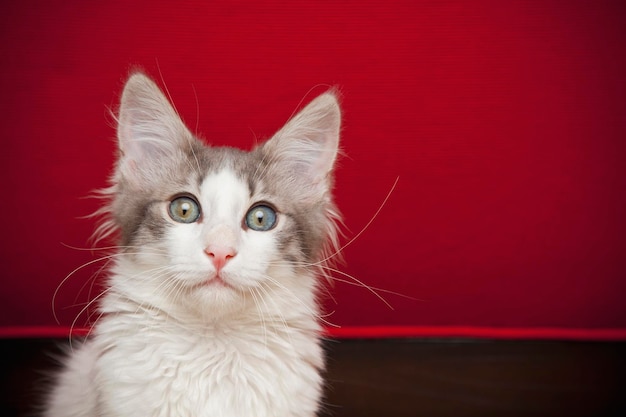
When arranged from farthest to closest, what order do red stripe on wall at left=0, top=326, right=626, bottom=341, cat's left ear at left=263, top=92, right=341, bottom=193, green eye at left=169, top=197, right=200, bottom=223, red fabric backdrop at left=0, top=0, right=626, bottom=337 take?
red stripe on wall at left=0, top=326, right=626, bottom=341 → red fabric backdrop at left=0, top=0, right=626, bottom=337 → cat's left ear at left=263, top=92, right=341, bottom=193 → green eye at left=169, top=197, right=200, bottom=223

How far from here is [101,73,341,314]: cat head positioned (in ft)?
3.75

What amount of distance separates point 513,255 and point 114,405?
4.64 ft

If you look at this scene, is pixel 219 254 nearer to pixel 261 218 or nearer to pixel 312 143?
pixel 261 218

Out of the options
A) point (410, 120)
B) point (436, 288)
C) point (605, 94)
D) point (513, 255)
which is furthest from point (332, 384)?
point (605, 94)

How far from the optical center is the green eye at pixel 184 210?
1.21 metres

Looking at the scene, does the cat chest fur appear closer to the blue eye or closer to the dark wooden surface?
the blue eye

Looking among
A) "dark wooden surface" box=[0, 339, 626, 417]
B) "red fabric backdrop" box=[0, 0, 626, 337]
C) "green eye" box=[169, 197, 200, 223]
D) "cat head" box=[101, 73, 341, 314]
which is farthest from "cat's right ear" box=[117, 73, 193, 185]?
"dark wooden surface" box=[0, 339, 626, 417]

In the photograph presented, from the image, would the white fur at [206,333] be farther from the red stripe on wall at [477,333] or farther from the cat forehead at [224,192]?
the red stripe on wall at [477,333]

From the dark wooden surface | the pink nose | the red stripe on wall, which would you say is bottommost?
the dark wooden surface

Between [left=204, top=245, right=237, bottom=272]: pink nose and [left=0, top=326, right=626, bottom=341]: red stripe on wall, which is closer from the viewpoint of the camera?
[left=204, top=245, right=237, bottom=272]: pink nose

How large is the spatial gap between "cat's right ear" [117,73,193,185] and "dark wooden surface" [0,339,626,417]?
88 centimetres

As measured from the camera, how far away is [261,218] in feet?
4.10

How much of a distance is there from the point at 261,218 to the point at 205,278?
20 cm

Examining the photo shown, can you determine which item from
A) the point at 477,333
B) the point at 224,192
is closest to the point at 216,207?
the point at 224,192
